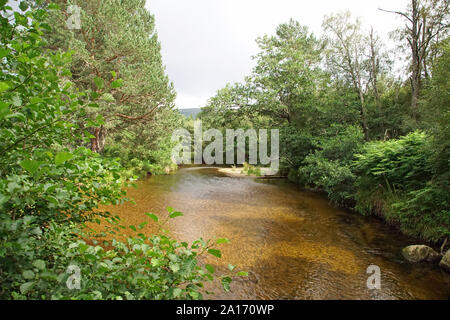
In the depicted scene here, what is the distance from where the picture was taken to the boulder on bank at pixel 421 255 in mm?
4895

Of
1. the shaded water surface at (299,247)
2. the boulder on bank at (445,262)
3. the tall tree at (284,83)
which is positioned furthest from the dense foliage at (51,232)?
the tall tree at (284,83)

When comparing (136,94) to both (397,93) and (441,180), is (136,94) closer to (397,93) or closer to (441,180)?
(441,180)

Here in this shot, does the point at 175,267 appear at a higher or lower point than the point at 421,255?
higher

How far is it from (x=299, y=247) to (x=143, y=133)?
1118cm

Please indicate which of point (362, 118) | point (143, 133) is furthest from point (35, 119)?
point (362, 118)

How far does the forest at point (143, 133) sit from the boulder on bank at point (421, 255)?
0.69m

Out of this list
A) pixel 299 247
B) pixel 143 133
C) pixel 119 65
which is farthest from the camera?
pixel 143 133

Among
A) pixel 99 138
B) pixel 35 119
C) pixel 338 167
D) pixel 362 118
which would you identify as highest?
pixel 362 118

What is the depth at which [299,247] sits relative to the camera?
569cm

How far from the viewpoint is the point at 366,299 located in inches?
147

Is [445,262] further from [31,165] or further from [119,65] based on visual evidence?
[119,65]

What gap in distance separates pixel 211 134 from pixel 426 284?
31.9 meters

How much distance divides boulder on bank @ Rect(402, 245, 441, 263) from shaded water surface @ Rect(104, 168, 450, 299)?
0.62ft

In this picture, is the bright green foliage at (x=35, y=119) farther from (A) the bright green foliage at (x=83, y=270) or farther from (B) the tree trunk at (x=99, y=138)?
(B) the tree trunk at (x=99, y=138)
